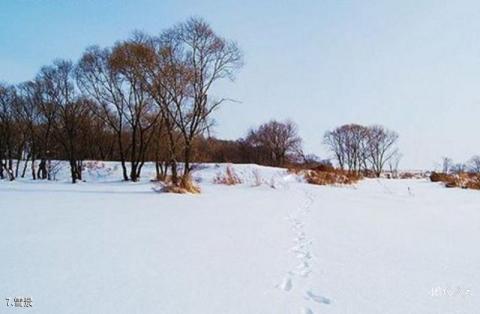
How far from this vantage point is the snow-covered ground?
2.34 meters

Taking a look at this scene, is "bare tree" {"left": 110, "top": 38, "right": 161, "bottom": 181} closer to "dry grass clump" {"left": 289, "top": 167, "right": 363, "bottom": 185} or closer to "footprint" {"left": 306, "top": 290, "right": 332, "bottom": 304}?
"dry grass clump" {"left": 289, "top": 167, "right": 363, "bottom": 185}

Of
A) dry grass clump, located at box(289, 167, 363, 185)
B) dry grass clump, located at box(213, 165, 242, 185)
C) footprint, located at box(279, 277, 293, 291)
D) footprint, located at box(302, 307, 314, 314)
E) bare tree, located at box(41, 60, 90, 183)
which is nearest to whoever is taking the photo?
footprint, located at box(302, 307, 314, 314)

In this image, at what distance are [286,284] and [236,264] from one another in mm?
625

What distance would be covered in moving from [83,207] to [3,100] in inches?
1059

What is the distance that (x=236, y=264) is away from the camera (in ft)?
10.5

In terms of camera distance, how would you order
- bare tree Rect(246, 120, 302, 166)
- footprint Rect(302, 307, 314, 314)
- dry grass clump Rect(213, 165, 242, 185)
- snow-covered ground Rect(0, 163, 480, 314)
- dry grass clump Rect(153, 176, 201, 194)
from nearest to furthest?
1. footprint Rect(302, 307, 314, 314)
2. snow-covered ground Rect(0, 163, 480, 314)
3. dry grass clump Rect(153, 176, 201, 194)
4. dry grass clump Rect(213, 165, 242, 185)
5. bare tree Rect(246, 120, 302, 166)

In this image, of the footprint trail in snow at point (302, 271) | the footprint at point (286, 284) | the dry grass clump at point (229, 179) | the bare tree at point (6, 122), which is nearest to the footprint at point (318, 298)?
the footprint trail in snow at point (302, 271)

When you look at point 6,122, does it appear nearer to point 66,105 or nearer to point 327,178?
point 66,105

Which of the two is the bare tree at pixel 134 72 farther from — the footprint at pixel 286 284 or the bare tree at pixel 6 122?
the footprint at pixel 286 284

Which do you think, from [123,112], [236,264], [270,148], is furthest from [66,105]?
[270,148]

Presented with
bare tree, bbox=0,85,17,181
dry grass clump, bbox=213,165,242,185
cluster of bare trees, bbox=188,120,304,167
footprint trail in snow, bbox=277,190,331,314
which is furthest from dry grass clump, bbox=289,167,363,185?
cluster of bare trees, bbox=188,120,304,167

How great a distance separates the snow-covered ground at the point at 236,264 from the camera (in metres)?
2.34

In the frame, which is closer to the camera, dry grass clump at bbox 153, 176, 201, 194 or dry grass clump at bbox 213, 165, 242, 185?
dry grass clump at bbox 153, 176, 201, 194

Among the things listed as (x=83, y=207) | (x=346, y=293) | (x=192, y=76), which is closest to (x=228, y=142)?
(x=192, y=76)
